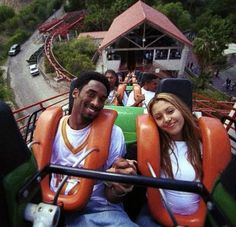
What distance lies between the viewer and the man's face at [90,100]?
189cm

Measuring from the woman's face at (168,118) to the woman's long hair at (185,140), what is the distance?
3 centimetres

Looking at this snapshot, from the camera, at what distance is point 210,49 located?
22.1 metres

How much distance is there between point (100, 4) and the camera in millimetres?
31547

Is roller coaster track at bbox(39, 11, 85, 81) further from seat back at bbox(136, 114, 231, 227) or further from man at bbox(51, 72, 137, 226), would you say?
seat back at bbox(136, 114, 231, 227)

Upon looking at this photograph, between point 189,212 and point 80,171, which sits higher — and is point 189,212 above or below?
below

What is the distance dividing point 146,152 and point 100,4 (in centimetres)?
3230

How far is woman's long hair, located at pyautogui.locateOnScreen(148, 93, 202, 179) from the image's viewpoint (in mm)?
1840

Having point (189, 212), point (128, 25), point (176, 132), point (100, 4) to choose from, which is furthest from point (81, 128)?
point (100, 4)

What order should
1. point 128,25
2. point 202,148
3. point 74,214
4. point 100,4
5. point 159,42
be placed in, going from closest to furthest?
1. point 74,214
2. point 202,148
3. point 128,25
4. point 159,42
5. point 100,4

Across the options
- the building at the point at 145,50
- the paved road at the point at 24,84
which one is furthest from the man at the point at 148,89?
the building at the point at 145,50

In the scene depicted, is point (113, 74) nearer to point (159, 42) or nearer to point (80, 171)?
point (80, 171)

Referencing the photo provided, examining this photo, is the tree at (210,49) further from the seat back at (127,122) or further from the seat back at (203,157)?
the seat back at (203,157)

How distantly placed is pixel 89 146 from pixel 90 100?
1.02 ft

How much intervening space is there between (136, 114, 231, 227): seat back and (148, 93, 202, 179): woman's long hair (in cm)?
4
